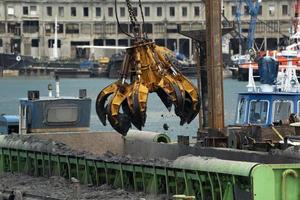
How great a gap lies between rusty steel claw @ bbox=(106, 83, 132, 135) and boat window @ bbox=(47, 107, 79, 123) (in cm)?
532

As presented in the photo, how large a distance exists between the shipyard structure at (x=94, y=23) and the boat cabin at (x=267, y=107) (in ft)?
492

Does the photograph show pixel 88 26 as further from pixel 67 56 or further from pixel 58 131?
pixel 58 131

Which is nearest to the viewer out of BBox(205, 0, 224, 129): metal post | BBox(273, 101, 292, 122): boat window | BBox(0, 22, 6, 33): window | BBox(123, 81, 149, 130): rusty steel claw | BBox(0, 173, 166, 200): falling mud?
BBox(0, 173, 166, 200): falling mud

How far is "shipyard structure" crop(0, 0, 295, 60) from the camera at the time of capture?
17838cm

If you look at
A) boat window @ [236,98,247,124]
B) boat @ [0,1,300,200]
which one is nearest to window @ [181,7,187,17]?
boat @ [0,1,300,200]

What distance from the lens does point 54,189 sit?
20.2 m

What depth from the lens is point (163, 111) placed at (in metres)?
73.2

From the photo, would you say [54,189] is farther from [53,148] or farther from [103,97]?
[103,97]

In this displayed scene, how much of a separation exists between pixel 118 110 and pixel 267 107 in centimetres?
475

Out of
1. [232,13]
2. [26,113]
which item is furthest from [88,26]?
[26,113]

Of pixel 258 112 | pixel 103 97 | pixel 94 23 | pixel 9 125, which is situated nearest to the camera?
pixel 103 97

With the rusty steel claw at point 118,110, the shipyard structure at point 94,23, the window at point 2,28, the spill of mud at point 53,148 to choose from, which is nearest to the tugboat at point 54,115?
the spill of mud at point 53,148

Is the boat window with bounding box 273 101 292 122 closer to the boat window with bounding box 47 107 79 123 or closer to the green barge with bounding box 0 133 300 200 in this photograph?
the green barge with bounding box 0 133 300 200

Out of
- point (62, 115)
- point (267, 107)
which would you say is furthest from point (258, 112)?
point (62, 115)
